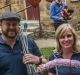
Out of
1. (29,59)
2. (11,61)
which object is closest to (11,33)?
(11,61)

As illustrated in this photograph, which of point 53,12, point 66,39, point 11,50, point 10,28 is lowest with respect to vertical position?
point 53,12

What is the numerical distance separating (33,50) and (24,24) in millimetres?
539

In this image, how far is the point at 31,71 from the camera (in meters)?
4.94

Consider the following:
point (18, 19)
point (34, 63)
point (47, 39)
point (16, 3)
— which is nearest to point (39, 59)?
point (34, 63)

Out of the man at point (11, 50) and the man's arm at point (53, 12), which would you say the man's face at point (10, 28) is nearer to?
the man at point (11, 50)

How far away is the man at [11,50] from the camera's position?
5211mm

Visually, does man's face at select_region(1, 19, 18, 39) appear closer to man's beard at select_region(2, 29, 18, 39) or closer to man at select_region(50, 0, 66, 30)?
man's beard at select_region(2, 29, 18, 39)

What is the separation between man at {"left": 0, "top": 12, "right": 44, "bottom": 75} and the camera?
17.1 feet

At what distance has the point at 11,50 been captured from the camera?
17.4 feet

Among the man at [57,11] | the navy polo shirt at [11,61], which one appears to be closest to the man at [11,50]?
the navy polo shirt at [11,61]

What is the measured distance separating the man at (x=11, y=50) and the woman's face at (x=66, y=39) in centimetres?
32

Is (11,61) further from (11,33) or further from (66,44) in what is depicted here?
(66,44)

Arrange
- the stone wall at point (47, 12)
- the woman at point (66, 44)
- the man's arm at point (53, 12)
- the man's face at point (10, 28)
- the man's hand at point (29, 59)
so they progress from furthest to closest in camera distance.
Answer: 1. the stone wall at point (47, 12)
2. the man's arm at point (53, 12)
3. the man's face at point (10, 28)
4. the woman at point (66, 44)
5. the man's hand at point (29, 59)

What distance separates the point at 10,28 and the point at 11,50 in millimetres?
270
